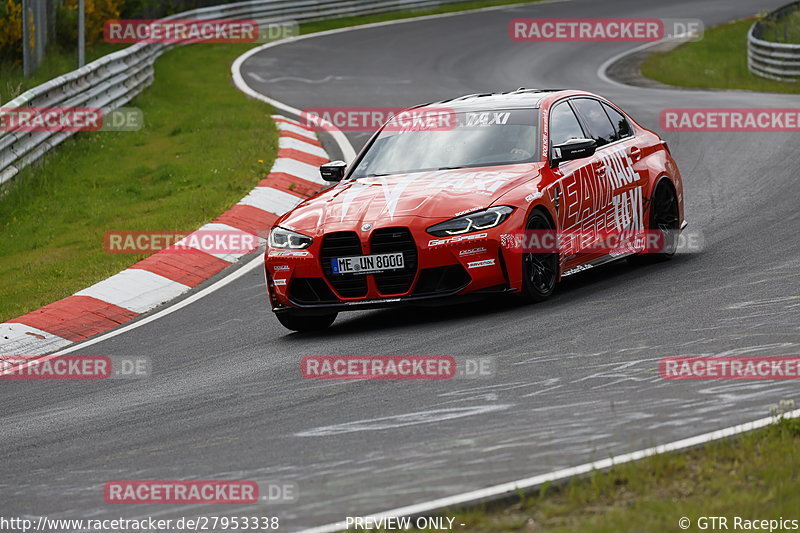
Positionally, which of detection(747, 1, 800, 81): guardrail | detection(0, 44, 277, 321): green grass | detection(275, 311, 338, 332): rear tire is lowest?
detection(747, 1, 800, 81): guardrail

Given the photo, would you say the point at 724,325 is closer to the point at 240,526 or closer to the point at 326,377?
the point at 326,377

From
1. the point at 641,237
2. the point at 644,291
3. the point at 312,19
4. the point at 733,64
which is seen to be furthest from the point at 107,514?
the point at 312,19

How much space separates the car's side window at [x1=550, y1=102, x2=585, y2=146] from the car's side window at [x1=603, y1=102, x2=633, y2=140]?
23.7 inches

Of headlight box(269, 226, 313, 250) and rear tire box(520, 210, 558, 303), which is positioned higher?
headlight box(269, 226, 313, 250)

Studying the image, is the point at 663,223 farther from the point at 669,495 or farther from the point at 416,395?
the point at 669,495

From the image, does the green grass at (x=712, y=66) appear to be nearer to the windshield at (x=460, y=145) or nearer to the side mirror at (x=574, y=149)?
the windshield at (x=460, y=145)

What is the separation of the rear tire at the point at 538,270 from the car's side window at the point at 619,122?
78.6 inches

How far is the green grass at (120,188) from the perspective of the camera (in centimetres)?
1302

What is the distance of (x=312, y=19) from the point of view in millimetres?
37594

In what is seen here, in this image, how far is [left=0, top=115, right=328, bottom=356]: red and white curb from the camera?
10.6m

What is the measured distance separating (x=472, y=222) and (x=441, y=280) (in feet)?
1.47

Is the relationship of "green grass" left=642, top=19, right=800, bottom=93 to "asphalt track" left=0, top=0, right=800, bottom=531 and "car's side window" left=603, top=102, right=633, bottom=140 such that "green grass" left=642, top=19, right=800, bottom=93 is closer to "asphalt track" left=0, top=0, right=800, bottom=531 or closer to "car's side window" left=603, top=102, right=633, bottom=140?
"asphalt track" left=0, top=0, right=800, bottom=531

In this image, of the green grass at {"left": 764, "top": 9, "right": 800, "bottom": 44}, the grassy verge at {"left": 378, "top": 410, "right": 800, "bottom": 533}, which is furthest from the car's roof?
the green grass at {"left": 764, "top": 9, "right": 800, "bottom": 44}

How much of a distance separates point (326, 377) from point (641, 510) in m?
3.42
